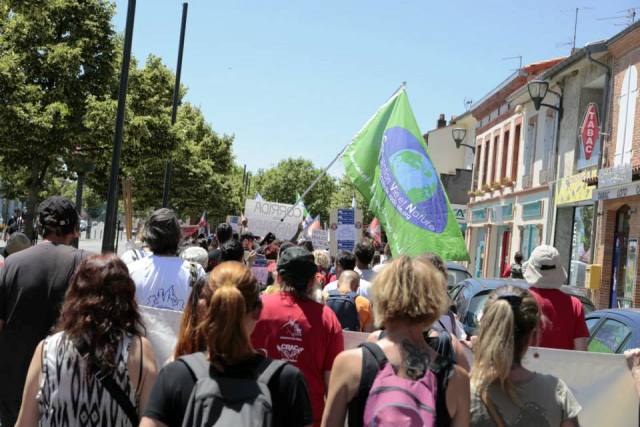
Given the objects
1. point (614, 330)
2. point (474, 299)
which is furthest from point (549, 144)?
point (614, 330)

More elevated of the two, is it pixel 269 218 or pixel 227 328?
pixel 269 218

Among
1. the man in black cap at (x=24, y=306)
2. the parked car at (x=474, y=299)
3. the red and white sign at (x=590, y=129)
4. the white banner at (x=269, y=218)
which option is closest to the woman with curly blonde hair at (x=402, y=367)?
the man in black cap at (x=24, y=306)

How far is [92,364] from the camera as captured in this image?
3484mm

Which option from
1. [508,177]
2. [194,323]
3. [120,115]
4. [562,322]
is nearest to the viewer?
[194,323]

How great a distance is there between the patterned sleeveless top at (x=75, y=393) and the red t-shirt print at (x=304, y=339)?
1.17 meters

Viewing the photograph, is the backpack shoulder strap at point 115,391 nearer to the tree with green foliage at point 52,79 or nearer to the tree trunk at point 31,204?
the tree with green foliage at point 52,79

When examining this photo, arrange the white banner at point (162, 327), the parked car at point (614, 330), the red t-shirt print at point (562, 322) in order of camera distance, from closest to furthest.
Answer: the white banner at point (162, 327) → the red t-shirt print at point (562, 322) → the parked car at point (614, 330)

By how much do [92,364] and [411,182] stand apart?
7.22 meters

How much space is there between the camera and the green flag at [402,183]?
1004cm

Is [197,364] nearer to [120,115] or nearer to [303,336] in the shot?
[303,336]

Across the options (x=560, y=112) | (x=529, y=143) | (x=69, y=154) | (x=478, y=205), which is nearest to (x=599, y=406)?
(x=69, y=154)

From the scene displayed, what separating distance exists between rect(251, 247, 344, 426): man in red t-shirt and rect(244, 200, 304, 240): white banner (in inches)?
648

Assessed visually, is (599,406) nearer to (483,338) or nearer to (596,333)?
(483,338)

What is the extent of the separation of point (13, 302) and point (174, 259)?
108 centimetres
